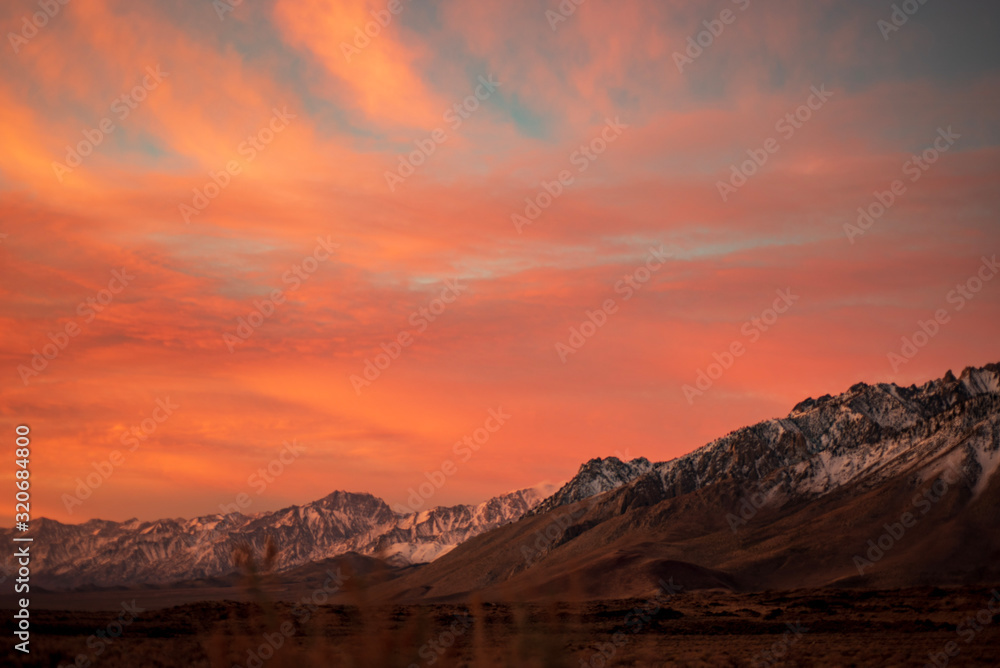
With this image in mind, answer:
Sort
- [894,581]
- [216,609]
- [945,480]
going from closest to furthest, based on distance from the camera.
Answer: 1. [216,609]
2. [894,581]
3. [945,480]

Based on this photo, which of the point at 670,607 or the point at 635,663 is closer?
the point at 635,663

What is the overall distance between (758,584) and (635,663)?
133786 millimetres

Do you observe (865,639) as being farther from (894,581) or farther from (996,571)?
(996,571)

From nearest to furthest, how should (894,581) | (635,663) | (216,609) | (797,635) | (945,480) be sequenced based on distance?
(635,663)
(797,635)
(216,609)
(894,581)
(945,480)

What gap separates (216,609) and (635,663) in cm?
4381

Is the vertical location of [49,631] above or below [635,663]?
above

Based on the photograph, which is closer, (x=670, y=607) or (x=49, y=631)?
(x=49, y=631)

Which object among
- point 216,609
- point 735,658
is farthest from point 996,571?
point 216,609

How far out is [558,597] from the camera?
22.1ft

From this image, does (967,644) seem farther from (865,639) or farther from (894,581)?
(894,581)

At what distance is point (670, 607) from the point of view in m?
84.5

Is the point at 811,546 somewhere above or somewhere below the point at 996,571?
above

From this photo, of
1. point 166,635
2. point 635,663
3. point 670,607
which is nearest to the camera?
point 635,663

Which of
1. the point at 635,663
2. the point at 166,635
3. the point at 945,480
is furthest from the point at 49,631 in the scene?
the point at 945,480
